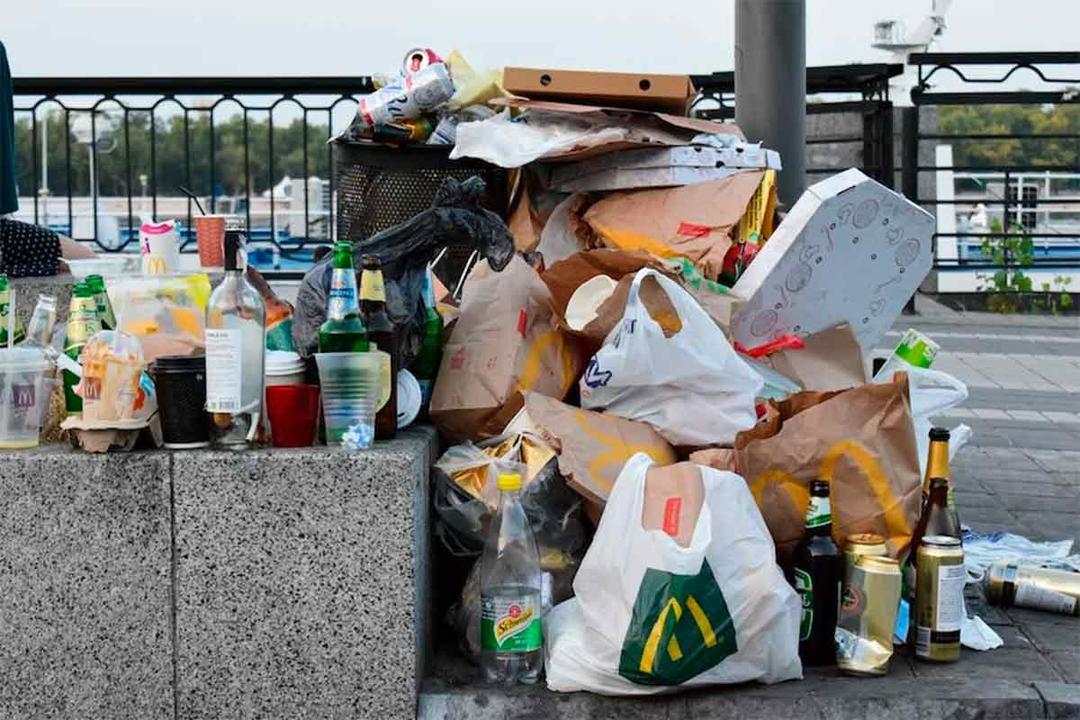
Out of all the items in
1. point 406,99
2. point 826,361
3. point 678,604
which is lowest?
point 678,604

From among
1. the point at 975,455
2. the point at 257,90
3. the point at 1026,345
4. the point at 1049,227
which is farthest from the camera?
the point at 1049,227

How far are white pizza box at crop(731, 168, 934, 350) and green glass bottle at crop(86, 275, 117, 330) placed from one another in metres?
1.71

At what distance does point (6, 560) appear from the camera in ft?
10.7

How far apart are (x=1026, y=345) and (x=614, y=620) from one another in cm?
735

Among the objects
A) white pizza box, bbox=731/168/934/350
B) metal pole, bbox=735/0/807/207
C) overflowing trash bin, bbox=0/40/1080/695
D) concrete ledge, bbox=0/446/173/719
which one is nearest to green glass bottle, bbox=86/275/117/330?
overflowing trash bin, bbox=0/40/1080/695

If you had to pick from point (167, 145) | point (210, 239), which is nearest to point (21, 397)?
point (210, 239)

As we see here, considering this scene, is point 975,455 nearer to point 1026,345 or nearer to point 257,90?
point 1026,345

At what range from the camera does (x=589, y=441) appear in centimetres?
362

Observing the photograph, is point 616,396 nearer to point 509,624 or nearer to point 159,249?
point 509,624

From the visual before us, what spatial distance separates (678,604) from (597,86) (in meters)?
2.08

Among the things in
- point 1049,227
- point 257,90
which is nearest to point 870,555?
point 257,90

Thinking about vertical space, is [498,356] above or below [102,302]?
below

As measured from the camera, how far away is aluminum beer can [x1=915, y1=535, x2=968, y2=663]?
3459 mm

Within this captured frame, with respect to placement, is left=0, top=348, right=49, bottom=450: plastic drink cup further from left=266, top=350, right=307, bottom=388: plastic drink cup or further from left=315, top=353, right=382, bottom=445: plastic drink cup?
left=315, top=353, right=382, bottom=445: plastic drink cup
